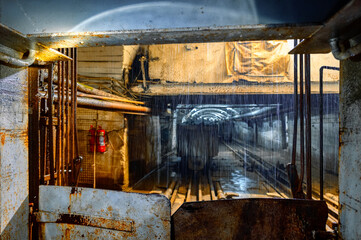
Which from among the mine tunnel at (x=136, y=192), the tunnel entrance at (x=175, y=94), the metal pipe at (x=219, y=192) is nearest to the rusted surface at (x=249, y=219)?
the mine tunnel at (x=136, y=192)

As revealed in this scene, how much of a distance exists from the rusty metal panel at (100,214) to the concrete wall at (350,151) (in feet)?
6.35

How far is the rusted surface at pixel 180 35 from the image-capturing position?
186 cm

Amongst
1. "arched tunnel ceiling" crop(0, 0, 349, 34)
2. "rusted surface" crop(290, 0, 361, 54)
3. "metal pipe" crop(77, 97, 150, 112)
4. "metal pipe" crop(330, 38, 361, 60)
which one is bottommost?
"metal pipe" crop(77, 97, 150, 112)

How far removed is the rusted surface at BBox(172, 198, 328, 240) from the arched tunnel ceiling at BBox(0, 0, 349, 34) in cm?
204

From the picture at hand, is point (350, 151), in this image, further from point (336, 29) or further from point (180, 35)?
point (180, 35)

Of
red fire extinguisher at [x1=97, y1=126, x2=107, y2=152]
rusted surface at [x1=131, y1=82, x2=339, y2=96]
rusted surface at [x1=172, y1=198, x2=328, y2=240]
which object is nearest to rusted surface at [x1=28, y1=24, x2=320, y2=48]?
rusted surface at [x1=172, y1=198, x2=328, y2=240]

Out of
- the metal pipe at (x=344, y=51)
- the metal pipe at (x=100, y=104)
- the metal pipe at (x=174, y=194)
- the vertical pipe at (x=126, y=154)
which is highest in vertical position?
the metal pipe at (x=344, y=51)

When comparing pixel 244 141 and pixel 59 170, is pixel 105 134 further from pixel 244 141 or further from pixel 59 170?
pixel 244 141

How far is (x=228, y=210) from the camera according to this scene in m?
2.44

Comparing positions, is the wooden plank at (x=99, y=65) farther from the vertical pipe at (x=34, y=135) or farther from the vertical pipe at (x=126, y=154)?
the vertical pipe at (x=34, y=135)

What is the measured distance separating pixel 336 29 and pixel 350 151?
1254mm

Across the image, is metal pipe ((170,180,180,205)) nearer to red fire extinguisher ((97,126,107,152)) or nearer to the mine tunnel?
→ red fire extinguisher ((97,126,107,152))

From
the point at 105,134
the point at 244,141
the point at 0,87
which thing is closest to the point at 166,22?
the point at 0,87

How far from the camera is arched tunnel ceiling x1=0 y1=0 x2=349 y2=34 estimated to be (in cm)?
182
